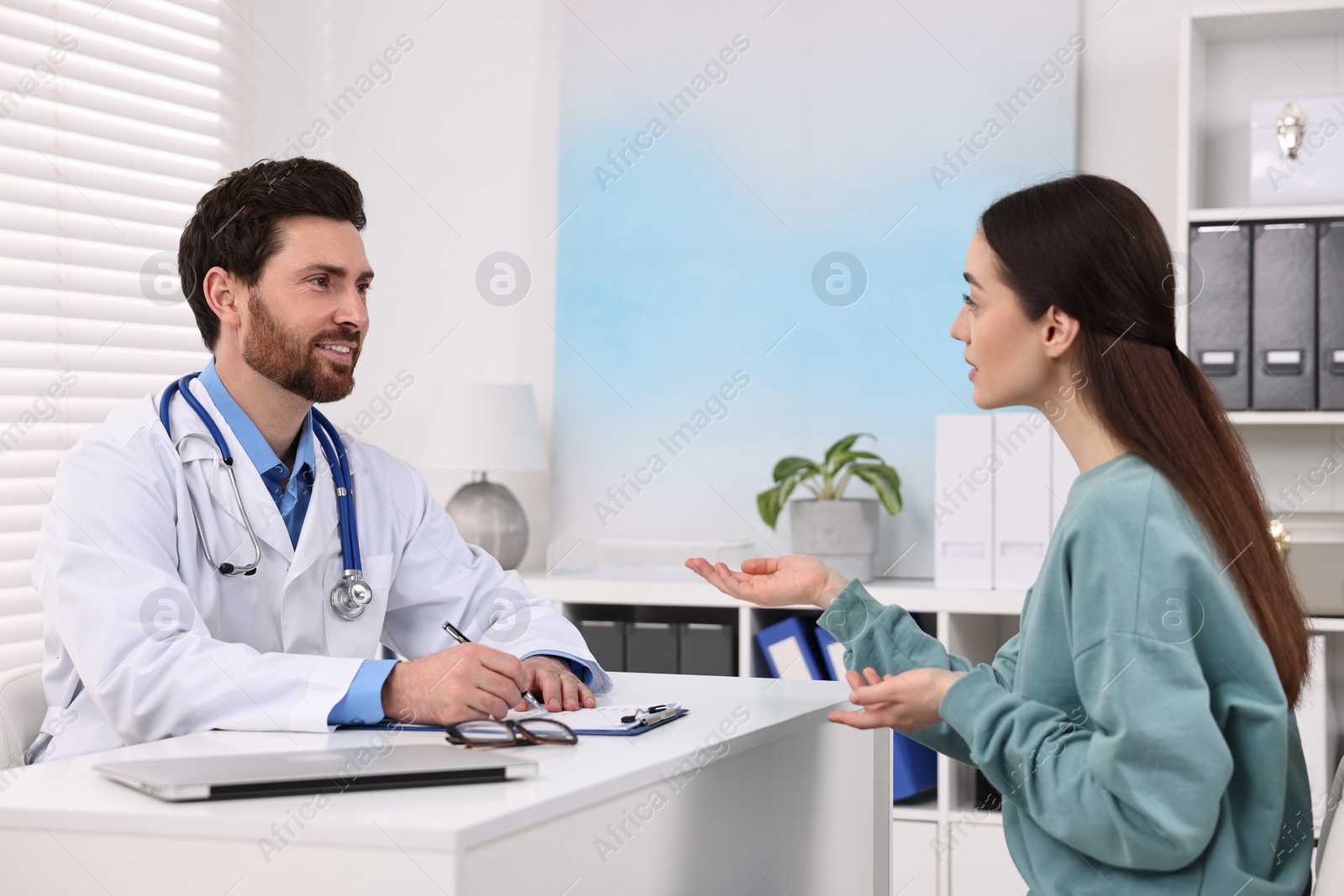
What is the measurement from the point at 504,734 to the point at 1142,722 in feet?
1.82

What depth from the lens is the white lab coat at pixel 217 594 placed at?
4.23 ft

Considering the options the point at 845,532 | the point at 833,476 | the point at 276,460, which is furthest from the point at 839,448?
the point at 276,460

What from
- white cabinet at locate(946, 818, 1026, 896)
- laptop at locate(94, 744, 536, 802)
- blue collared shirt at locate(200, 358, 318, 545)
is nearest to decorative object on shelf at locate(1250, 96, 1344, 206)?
white cabinet at locate(946, 818, 1026, 896)

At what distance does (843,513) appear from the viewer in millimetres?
2775

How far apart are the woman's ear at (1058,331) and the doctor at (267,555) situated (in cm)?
63

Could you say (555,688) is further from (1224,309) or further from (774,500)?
(1224,309)

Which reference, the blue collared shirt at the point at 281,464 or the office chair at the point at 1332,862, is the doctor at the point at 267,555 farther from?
the office chair at the point at 1332,862

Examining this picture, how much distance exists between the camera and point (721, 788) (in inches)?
52.1

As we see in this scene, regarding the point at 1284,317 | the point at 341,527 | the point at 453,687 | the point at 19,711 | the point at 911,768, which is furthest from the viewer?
the point at 911,768

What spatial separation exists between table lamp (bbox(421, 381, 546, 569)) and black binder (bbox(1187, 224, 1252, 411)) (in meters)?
1.45

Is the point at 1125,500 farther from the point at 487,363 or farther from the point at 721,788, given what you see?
the point at 487,363

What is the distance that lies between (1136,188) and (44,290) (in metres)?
2.37

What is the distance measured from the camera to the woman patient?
3.28ft

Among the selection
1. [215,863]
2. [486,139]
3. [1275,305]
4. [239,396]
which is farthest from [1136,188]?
[215,863]
